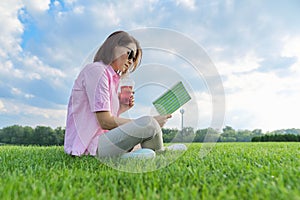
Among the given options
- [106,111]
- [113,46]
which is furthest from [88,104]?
[113,46]

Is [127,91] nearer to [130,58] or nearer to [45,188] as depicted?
[130,58]

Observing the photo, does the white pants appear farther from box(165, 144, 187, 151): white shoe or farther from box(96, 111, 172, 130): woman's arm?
box(165, 144, 187, 151): white shoe

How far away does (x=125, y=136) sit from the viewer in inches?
93.6

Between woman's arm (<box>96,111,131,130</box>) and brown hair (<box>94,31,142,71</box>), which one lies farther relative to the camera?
brown hair (<box>94,31,142,71</box>)

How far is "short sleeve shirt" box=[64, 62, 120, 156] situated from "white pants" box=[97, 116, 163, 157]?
92 mm

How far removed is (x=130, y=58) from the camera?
255 cm

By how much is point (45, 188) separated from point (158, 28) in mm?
1467

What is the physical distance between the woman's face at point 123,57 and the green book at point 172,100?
0.43m

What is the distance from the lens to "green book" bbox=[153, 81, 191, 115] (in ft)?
7.77

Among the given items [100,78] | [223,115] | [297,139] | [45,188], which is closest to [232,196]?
[45,188]

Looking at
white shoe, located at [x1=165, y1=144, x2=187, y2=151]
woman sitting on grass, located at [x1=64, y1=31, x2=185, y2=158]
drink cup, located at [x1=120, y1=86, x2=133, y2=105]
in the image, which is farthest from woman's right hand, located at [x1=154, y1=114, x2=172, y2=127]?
white shoe, located at [x1=165, y1=144, x2=187, y2=151]

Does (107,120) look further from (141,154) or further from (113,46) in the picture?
(113,46)

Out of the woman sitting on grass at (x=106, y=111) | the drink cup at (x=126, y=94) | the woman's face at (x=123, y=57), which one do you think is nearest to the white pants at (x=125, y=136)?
the woman sitting on grass at (x=106, y=111)

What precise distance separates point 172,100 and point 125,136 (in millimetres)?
500
